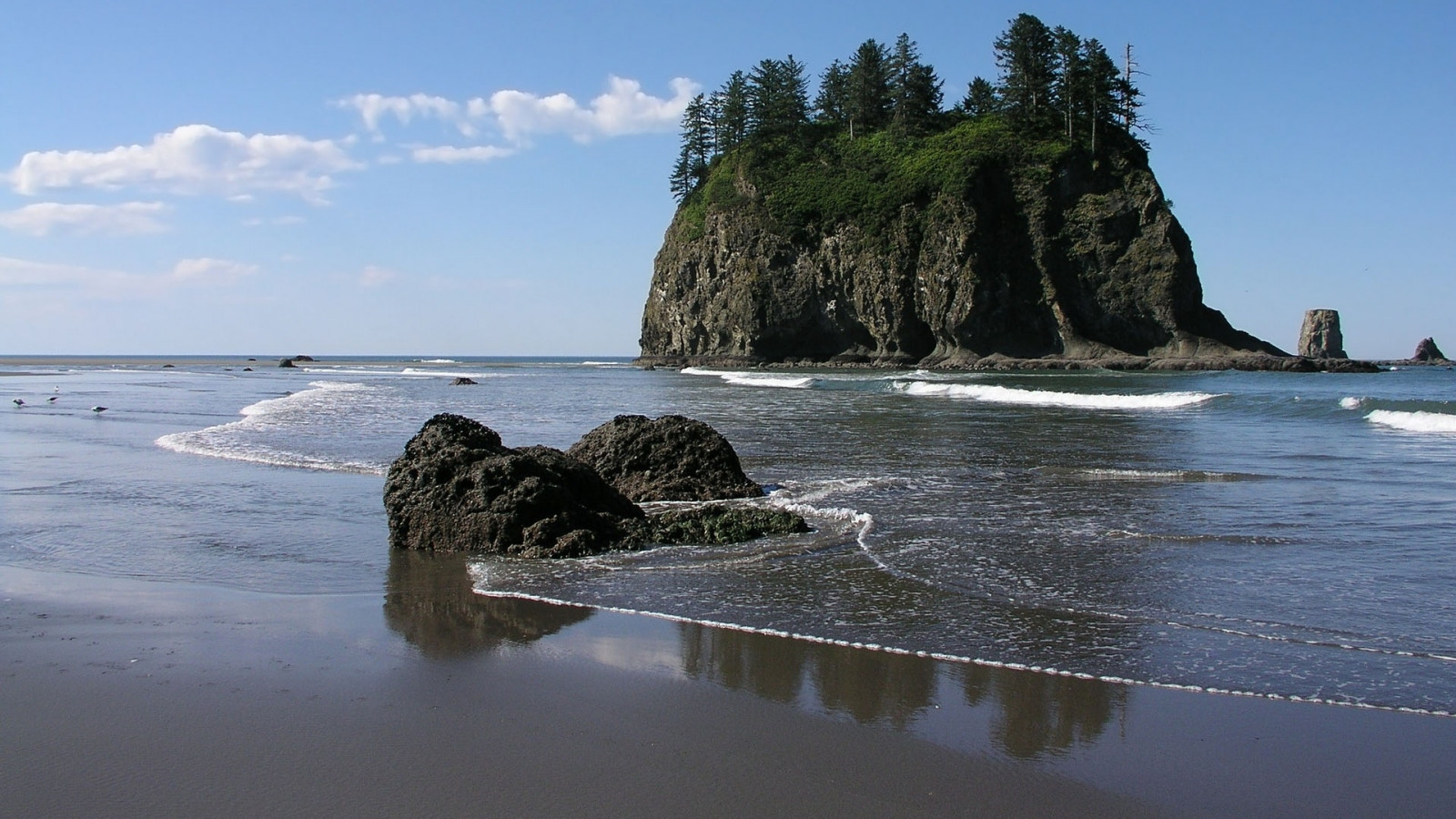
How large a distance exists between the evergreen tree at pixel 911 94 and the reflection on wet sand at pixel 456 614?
Result: 246 ft

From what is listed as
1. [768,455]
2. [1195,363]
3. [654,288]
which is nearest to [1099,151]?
[1195,363]

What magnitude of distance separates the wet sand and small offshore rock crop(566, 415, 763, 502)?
16.7 ft

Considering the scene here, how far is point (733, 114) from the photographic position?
88.1 metres

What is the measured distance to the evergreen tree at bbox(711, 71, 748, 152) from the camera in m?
88.0

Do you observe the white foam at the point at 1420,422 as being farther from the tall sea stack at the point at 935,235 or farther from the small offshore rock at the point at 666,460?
the tall sea stack at the point at 935,235

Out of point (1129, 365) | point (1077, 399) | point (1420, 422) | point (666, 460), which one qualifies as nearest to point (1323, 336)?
point (1129, 365)

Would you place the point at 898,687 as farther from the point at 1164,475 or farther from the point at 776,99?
the point at 776,99

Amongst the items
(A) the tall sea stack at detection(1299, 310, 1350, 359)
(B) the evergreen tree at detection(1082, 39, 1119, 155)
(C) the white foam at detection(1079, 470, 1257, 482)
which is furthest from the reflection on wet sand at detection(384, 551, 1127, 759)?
(A) the tall sea stack at detection(1299, 310, 1350, 359)

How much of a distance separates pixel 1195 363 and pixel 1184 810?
60.2 meters

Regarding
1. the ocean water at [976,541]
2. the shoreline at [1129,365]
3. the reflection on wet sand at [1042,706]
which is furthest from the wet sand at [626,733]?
the shoreline at [1129,365]

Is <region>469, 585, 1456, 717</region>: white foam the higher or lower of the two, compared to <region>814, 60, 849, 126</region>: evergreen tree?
lower

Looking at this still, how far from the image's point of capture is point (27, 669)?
481 cm

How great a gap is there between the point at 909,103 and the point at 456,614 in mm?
78203

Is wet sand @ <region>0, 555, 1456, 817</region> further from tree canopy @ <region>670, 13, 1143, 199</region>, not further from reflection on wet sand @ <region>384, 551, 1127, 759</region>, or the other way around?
tree canopy @ <region>670, 13, 1143, 199</region>
